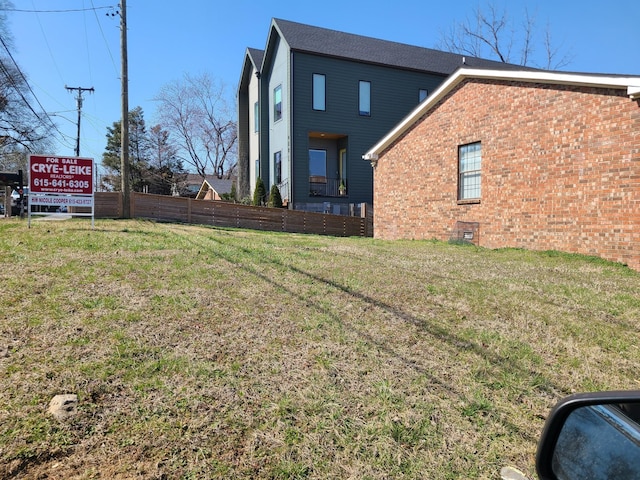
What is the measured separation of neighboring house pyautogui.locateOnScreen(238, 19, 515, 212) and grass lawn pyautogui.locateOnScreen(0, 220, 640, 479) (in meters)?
14.9

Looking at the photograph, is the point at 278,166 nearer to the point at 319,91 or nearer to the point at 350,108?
the point at 319,91

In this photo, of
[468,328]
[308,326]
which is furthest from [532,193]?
[308,326]

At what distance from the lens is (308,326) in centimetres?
420

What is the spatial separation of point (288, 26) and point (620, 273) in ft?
62.2

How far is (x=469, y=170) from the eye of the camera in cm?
1184

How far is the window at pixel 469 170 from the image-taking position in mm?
11609

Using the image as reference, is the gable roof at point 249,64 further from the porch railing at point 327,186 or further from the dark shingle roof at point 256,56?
the porch railing at point 327,186

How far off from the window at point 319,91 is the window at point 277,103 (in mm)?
1920

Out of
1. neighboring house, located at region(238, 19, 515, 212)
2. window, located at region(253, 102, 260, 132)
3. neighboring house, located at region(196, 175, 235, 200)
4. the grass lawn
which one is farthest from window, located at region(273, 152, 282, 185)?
the grass lawn

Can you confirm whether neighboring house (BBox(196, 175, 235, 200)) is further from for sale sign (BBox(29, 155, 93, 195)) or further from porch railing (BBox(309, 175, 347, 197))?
for sale sign (BBox(29, 155, 93, 195))

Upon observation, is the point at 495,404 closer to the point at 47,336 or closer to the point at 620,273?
the point at 47,336

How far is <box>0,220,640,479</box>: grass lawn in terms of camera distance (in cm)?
238

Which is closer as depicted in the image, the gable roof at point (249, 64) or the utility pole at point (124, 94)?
the utility pole at point (124, 94)

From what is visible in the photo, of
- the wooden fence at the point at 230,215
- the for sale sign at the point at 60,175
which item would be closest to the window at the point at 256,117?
the wooden fence at the point at 230,215
